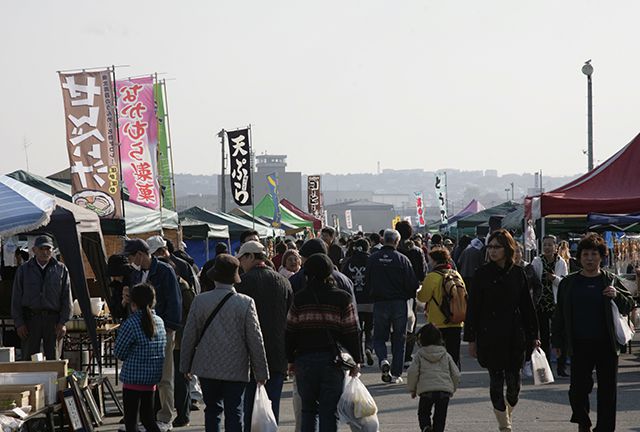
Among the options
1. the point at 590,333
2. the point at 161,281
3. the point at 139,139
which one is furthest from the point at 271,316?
the point at 139,139

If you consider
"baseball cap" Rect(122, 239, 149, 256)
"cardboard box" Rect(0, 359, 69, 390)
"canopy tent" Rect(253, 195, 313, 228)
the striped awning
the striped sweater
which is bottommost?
"canopy tent" Rect(253, 195, 313, 228)

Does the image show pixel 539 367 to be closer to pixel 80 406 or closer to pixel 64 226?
pixel 80 406

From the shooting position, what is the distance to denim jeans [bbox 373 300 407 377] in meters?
13.6

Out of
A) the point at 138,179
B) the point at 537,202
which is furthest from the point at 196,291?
the point at 138,179

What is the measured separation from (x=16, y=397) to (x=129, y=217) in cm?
927

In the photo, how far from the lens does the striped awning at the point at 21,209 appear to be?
30.3 feet

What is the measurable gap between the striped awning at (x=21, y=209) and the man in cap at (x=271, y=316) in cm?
183

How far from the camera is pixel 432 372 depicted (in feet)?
28.8

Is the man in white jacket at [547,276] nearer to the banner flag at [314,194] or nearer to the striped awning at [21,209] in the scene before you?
the striped awning at [21,209]

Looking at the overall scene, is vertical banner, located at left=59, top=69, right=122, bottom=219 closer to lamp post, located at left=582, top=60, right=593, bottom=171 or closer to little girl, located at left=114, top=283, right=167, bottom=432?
little girl, located at left=114, top=283, right=167, bottom=432

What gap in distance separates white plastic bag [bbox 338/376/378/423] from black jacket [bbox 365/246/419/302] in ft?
16.5

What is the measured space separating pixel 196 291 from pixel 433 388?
13.0ft

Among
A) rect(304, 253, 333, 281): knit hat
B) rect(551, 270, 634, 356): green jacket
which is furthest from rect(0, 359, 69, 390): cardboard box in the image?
rect(551, 270, 634, 356): green jacket

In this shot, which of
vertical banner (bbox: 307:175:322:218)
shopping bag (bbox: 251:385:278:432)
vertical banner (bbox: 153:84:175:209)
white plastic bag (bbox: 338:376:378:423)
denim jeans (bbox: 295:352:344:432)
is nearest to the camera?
denim jeans (bbox: 295:352:344:432)
